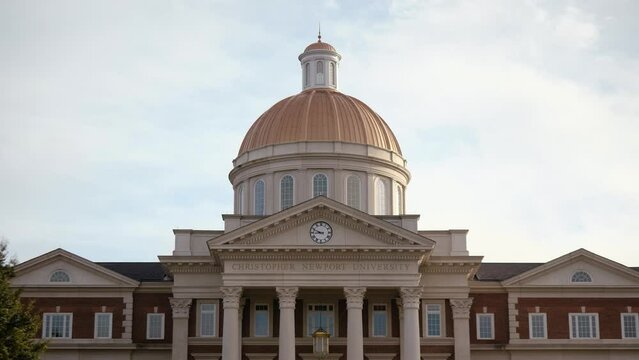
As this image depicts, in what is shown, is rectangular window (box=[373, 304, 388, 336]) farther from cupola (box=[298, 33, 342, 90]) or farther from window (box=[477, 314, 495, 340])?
cupola (box=[298, 33, 342, 90])

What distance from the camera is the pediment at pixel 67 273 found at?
65688mm

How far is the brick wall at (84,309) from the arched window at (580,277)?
27.0m

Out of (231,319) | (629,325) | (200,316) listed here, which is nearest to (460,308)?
(629,325)

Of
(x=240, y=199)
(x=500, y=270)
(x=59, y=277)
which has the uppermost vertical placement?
(x=240, y=199)

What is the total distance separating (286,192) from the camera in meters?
68.6

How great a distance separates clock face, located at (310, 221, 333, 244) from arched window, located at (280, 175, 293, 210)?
9.03 meters

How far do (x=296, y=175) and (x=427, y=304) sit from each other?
1185cm

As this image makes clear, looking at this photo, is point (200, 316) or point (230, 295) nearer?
point (230, 295)

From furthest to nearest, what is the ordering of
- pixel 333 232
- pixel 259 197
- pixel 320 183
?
pixel 259 197, pixel 320 183, pixel 333 232

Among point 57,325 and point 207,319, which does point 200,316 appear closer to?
point 207,319

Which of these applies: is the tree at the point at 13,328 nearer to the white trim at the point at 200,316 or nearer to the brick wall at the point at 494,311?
the white trim at the point at 200,316

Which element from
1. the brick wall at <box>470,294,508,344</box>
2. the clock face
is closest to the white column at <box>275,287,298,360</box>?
the clock face

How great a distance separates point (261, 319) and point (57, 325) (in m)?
12.4

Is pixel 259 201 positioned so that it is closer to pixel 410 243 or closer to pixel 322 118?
pixel 322 118
